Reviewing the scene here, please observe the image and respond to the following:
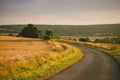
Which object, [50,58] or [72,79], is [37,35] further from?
[72,79]

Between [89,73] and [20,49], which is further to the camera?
[20,49]

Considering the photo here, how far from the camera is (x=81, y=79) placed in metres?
17.6

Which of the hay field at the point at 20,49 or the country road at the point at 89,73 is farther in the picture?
the hay field at the point at 20,49

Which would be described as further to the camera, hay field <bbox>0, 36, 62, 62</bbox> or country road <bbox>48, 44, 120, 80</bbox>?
hay field <bbox>0, 36, 62, 62</bbox>

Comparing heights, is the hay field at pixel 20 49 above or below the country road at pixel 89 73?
below

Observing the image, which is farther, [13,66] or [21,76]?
[13,66]

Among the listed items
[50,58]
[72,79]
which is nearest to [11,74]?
[72,79]

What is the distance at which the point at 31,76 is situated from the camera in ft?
60.0

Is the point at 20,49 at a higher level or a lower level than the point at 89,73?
lower

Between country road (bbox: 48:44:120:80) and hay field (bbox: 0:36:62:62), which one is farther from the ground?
country road (bbox: 48:44:120:80)

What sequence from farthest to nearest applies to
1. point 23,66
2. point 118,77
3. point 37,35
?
point 37,35 < point 23,66 < point 118,77

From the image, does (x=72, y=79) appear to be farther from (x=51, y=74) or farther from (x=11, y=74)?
(x=11, y=74)

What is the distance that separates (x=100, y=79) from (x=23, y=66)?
675 centimetres

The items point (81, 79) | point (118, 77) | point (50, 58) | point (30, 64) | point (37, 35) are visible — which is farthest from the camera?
point (37, 35)
